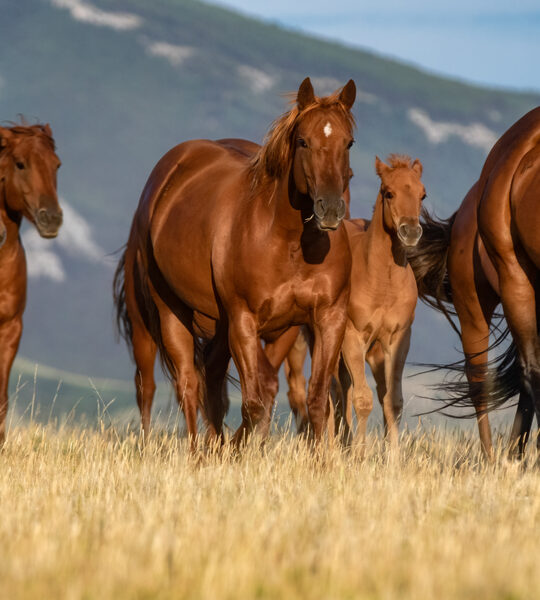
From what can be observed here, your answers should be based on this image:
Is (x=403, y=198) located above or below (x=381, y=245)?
above

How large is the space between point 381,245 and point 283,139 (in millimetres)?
2605

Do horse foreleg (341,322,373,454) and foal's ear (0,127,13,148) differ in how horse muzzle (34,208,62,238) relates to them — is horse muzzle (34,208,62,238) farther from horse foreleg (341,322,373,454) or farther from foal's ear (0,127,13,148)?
horse foreleg (341,322,373,454)

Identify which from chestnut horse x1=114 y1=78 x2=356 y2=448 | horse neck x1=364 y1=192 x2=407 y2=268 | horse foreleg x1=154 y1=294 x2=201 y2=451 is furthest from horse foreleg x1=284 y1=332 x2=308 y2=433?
horse foreleg x1=154 y1=294 x2=201 y2=451

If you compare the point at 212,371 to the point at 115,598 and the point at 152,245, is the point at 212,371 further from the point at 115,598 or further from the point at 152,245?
the point at 115,598

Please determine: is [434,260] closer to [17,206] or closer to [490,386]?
[490,386]

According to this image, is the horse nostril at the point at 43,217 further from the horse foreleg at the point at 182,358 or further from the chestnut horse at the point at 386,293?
the chestnut horse at the point at 386,293

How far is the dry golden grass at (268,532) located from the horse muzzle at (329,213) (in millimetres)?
1214

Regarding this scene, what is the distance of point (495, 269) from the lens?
616cm

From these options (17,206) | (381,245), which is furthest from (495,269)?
(17,206)

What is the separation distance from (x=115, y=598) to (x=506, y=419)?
17.4 ft

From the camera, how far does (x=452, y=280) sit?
25.0ft

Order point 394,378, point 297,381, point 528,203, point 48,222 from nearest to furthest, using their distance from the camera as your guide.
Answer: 1. point 528,203
2. point 48,222
3. point 394,378
4. point 297,381

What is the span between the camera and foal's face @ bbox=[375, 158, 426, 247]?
750cm

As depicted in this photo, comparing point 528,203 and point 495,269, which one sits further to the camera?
point 495,269
